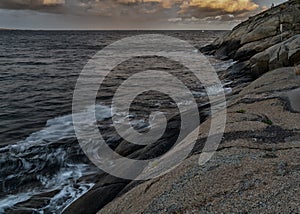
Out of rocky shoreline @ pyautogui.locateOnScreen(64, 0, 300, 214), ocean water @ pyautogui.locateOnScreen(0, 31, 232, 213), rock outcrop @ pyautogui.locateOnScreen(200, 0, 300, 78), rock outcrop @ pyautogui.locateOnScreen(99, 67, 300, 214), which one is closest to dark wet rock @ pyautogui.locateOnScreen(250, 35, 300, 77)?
rock outcrop @ pyautogui.locateOnScreen(200, 0, 300, 78)

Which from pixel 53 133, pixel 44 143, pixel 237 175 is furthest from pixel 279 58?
pixel 237 175

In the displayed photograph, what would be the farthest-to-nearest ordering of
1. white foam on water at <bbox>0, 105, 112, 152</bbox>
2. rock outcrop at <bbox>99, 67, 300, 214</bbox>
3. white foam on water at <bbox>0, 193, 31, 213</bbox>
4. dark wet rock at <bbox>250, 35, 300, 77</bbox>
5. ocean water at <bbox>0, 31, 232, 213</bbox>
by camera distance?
1. dark wet rock at <bbox>250, 35, 300, 77</bbox>
2. white foam on water at <bbox>0, 105, 112, 152</bbox>
3. ocean water at <bbox>0, 31, 232, 213</bbox>
4. white foam on water at <bbox>0, 193, 31, 213</bbox>
5. rock outcrop at <bbox>99, 67, 300, 214</bbox>

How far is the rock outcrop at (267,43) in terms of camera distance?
1630cm

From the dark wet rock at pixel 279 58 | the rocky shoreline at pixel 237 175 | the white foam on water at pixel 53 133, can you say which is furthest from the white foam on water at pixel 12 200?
the dark wet rock at pixel 279 58

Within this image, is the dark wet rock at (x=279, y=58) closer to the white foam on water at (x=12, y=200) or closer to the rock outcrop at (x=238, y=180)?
the rock outcrop at (x=238, y=180)

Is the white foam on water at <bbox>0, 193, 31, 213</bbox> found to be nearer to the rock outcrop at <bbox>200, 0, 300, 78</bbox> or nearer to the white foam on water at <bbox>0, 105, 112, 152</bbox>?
the white foam on water at <bbox>0, 105, 112, 152</bbox>

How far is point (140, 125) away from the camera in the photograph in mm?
12406

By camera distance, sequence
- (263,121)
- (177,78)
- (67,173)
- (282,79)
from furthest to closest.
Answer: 1. (177,78)
2. (282,79)
3. (67,173)
4. (263,121)

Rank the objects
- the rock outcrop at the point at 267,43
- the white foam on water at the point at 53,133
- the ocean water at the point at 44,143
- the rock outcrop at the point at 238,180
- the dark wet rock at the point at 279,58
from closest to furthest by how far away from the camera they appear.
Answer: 1. the rock outcrop at the point at 238,180
2. the ocean water at the point at 44,143
3. the white foam on water at the point at 53,133
4. the dark wet rock at the point at 279,58
5. the rock outcrop at the point at 267,43

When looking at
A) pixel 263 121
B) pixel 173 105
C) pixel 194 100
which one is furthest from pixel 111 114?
pixel 263 121

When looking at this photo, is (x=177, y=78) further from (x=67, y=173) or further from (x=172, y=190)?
(x=172, y=190)

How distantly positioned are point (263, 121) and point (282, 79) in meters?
5.22

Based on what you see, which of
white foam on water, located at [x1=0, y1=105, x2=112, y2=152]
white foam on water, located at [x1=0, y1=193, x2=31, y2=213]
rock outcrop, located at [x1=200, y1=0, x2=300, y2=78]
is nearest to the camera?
white foam on water, located at [x1=0, y1=193, x2=31, y2=213]

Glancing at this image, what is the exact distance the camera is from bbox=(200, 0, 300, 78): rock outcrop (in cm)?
1630
